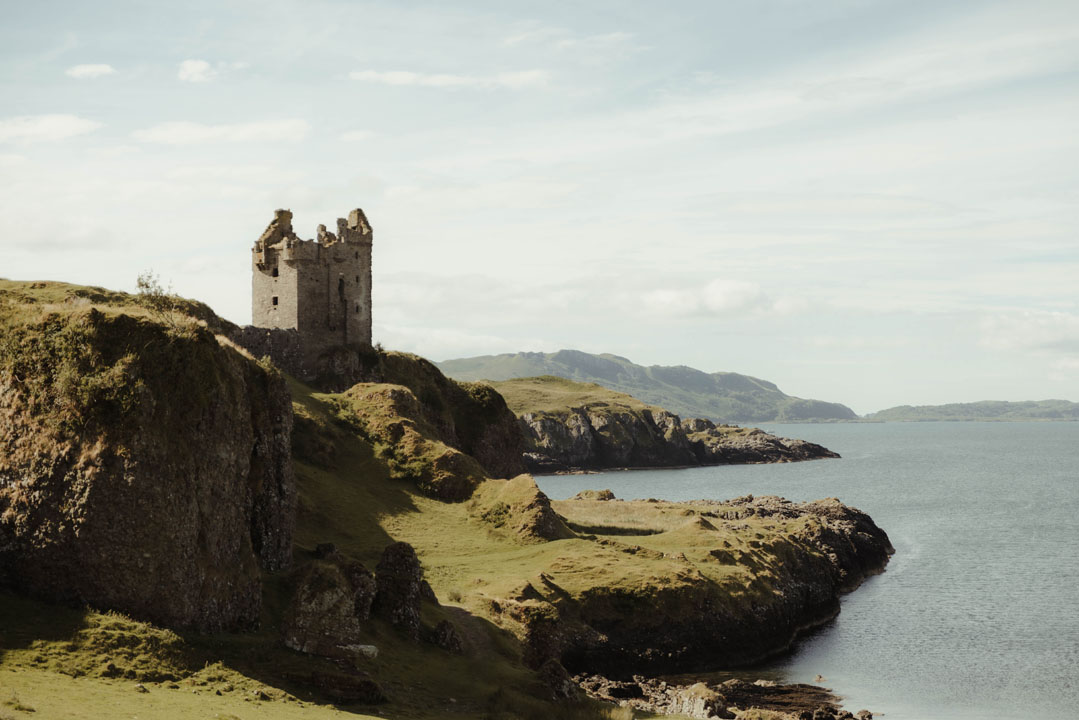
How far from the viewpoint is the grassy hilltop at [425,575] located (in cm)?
3039

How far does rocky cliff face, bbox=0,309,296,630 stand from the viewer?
3159 centimetres

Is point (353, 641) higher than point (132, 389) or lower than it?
lower

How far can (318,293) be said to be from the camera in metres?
93.8

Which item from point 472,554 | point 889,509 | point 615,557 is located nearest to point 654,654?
point 615,557

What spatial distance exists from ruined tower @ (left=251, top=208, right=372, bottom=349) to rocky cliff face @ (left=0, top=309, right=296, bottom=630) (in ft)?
185

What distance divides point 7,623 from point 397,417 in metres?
47.1

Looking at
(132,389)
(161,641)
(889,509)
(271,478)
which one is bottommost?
(889,509)

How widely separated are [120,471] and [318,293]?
62.8 m

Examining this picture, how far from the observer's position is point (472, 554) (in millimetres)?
62000

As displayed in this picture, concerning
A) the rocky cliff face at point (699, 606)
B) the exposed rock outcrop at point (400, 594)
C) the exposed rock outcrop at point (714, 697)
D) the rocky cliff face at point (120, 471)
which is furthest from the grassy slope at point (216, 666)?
the rocky cliff face at point (699, 606)

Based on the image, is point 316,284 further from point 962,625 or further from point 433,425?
point 962,625

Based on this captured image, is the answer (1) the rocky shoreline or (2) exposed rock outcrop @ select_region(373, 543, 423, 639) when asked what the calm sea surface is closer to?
(1) the rocky shoreline

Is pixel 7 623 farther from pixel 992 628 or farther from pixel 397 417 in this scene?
pixel 992 628

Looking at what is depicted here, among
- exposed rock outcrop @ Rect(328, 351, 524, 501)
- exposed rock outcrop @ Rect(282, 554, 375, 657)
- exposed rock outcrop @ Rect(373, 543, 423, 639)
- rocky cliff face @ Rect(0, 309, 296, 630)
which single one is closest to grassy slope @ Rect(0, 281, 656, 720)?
exposed rock outcrop @ Rect(282, 554, 375, 657)
